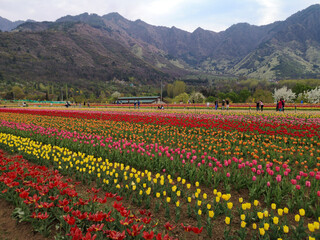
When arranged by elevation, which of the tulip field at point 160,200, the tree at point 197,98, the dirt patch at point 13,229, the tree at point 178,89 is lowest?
the dirt patch at point 13,229

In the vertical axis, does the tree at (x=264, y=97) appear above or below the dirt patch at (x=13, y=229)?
above

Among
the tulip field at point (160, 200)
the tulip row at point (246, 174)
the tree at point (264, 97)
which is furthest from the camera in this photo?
the tree at point (264, 97)

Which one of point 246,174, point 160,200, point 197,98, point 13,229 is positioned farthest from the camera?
point 197,98

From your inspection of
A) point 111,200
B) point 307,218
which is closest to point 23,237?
point 111,200

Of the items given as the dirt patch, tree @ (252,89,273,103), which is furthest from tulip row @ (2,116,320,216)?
tree @ (252,89,273,103)

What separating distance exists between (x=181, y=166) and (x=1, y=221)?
4534 mm

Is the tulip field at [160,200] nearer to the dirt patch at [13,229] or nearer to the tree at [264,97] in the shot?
the dirt patch at [13,229]

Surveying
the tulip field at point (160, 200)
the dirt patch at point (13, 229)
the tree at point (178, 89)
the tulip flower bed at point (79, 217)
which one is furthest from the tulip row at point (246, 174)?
the tree at point (178, 89)

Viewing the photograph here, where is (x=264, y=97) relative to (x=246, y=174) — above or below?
above

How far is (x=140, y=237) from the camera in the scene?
3.30 m

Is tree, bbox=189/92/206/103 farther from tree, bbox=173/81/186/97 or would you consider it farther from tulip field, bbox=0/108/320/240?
tulip field, bbox=0/108/320/240

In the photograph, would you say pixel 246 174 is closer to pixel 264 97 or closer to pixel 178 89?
pixel 264 97

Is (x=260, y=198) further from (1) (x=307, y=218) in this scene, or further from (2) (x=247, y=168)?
(2) (x=247, y=168)

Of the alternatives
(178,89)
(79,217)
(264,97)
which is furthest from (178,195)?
(178,89)
